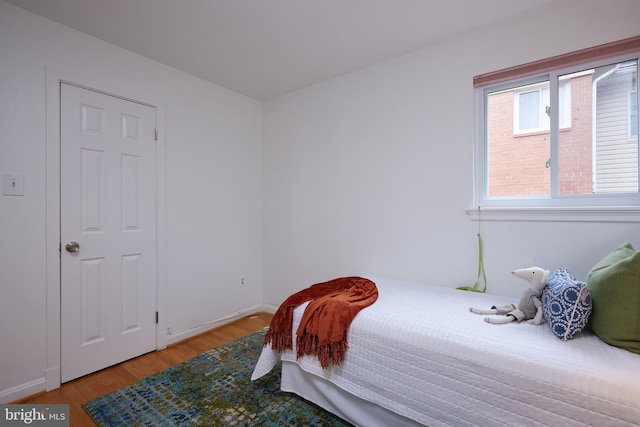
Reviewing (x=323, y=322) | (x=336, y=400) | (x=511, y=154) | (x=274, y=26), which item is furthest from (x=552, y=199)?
(x=274, y=26)

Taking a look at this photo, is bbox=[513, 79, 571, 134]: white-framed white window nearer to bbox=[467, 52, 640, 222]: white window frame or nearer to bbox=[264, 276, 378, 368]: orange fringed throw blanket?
bbox=[467, 52, 640, 222]: white window frame

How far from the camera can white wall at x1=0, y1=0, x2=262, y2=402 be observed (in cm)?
183

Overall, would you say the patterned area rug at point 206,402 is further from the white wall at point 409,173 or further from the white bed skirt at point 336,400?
the white wall at point 409,173

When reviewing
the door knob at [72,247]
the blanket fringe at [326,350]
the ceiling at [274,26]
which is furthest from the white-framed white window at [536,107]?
the door knob at [72,247]

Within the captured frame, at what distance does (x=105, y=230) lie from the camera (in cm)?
224

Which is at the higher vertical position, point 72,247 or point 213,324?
point 72,247

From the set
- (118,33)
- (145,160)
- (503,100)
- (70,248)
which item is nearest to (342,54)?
(503,100)

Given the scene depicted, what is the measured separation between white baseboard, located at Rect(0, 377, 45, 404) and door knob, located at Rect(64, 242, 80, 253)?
84 centimetres

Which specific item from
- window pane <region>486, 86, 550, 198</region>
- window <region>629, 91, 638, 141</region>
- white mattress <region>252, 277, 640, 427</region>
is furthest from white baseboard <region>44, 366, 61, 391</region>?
window <region>629, 91, 638, 141</region>

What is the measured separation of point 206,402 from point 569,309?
201 centimetres

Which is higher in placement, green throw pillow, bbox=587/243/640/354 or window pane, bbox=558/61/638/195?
Result: window pane, bbox=558/61/638/195

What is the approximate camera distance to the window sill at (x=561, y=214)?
164 centimetres

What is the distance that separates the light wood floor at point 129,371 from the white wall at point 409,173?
29.5 inches

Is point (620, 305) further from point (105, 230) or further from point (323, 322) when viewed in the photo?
point (105, 230)
